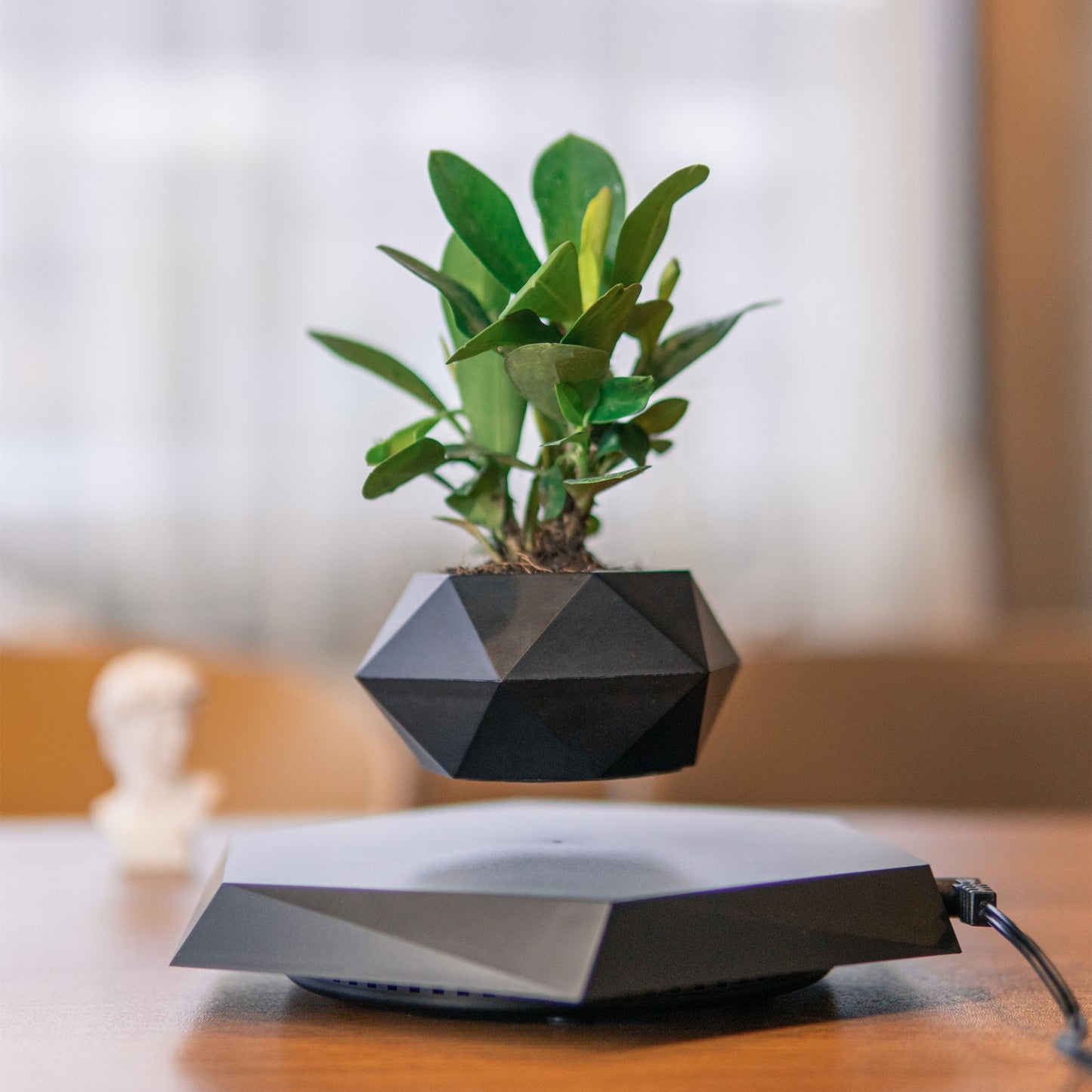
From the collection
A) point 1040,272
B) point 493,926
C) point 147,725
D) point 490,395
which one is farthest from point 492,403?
point 1040,272

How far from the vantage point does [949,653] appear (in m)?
1.46

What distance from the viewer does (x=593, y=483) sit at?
535 millimetres

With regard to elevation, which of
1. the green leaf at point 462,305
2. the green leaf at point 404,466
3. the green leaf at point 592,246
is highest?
the green leaf at point 592,246

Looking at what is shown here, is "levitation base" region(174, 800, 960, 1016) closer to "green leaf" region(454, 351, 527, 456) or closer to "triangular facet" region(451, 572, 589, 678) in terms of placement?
"triangular facet" region(451, 572, 589, 678)

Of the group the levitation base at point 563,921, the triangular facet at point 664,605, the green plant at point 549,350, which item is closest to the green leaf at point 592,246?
the green plant at point 549,350

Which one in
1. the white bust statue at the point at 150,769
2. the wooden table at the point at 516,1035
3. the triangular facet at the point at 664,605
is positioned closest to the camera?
the wooden table at the point at 516,1035

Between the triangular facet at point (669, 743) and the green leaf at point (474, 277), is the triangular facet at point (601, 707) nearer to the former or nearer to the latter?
the triangular facet at point (669, 743)

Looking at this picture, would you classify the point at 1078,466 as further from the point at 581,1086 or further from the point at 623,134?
the point at 581,1086

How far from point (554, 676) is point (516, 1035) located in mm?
146

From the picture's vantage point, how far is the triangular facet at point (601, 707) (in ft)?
1.73

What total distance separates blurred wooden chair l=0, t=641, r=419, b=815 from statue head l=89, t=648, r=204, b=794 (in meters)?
0.45

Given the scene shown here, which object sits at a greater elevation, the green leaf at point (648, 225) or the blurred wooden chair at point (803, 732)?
the green leaf at point (648, 225)

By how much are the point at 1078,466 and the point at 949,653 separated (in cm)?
102

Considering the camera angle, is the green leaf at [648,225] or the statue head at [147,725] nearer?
the green leaf at [648,225]
